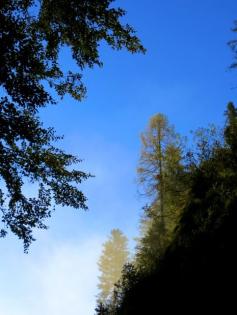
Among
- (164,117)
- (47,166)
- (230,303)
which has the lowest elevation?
(230,303)

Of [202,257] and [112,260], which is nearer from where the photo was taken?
[202,257]

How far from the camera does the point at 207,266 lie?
9938 mm

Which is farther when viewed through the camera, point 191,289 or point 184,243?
point 184,243

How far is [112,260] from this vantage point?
64312mm

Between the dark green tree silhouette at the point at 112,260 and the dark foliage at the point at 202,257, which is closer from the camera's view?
the dark foliage at the point at 202,257

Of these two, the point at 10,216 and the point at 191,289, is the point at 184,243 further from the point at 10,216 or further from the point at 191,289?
the point at 10,216

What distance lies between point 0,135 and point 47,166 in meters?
2.27

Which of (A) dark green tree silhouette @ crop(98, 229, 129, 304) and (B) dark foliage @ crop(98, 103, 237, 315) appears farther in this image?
(A) dark green tree silhouette @ crop(98, 229, 129, 304)

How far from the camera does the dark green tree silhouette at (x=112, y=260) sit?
5989cm

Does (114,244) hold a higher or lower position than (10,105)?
higher

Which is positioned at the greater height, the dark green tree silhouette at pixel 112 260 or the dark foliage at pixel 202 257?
the dark green tree silhouette at pixel 112 260

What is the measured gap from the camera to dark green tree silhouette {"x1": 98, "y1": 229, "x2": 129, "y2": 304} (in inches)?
2358

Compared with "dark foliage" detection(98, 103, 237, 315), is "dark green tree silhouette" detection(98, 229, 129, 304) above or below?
above

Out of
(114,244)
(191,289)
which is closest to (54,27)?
(191,289)
